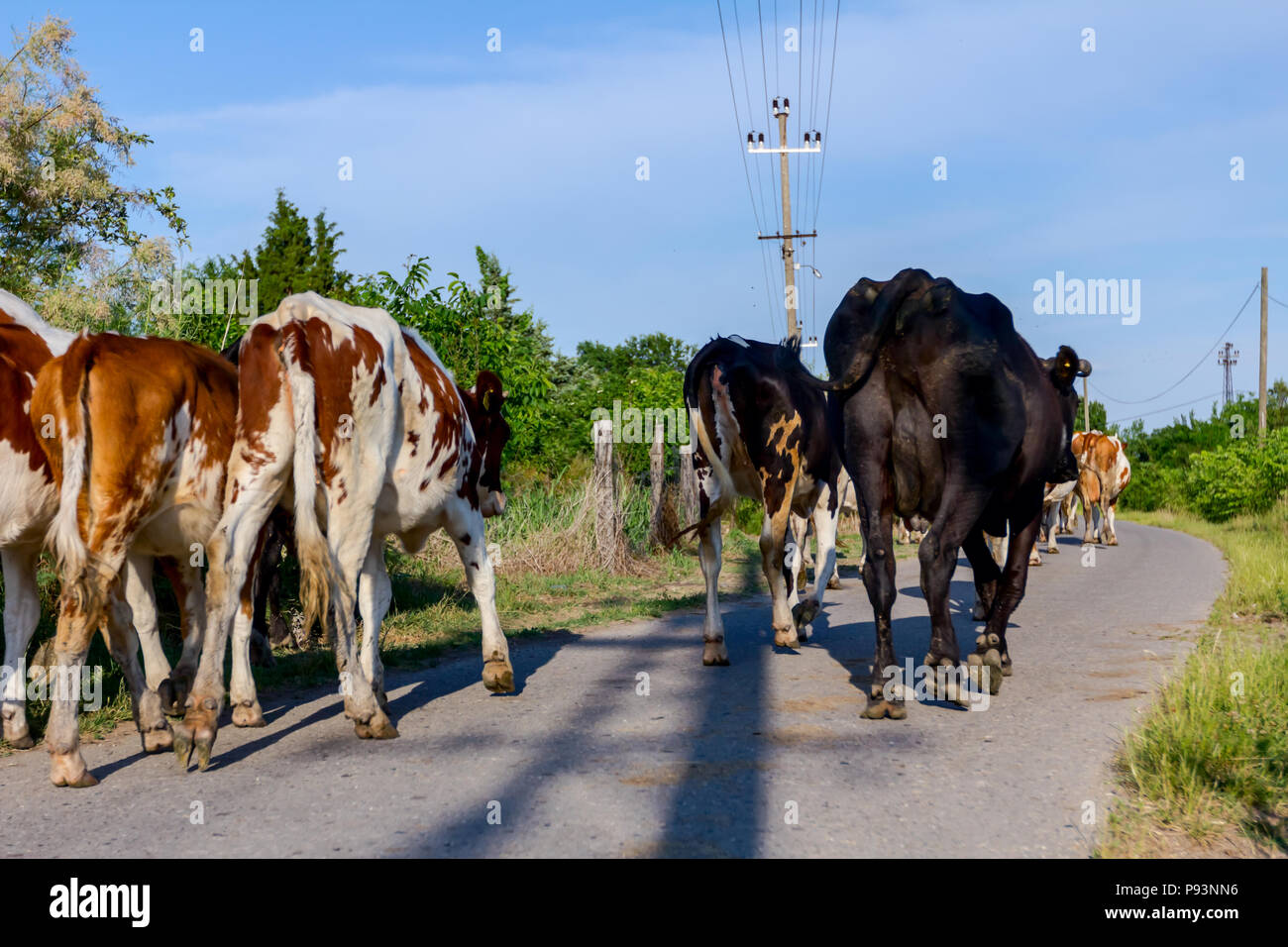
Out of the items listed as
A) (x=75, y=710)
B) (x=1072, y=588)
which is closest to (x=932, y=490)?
(x=75, y=710)

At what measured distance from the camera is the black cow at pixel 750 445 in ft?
25.1

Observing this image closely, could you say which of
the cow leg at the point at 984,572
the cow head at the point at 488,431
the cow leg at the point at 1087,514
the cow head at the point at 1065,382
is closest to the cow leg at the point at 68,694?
the cow head at the point at 488,431

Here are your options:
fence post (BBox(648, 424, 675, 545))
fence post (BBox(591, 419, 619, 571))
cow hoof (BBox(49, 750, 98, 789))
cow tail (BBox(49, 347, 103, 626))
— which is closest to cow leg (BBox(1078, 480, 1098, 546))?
fence post (BBox(648, 424, 675, 545))

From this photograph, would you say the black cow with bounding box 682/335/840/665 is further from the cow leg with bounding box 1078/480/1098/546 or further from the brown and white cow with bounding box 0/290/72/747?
the cow leg with bounding box 1078/480/1098/546

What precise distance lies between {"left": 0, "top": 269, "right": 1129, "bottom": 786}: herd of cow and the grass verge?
4.10 feet

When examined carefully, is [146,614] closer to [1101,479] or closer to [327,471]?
[327,471]

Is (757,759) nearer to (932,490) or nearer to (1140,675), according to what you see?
(932,490)

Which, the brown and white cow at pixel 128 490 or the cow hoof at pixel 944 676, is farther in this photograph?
the cow hoof at pixel 944 676

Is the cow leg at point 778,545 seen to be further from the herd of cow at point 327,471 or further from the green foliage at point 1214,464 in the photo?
the green foliage at point 1214,464

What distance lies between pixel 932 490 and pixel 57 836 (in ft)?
14.8

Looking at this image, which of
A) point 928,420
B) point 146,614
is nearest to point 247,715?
point 146,614

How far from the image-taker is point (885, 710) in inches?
219

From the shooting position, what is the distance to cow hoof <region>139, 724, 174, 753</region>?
5.23 metres

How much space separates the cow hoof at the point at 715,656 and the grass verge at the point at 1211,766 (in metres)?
2.77
